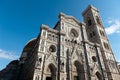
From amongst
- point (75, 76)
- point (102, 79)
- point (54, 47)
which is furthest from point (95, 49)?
point (54, 47)

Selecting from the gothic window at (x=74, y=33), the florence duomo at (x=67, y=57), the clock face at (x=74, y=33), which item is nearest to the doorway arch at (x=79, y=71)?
the florence duomo at (x=67, y=57)

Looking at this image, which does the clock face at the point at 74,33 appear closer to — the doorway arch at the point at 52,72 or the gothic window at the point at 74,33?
the gothic window at the point at 74,33

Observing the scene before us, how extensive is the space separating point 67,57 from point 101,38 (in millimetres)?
13470

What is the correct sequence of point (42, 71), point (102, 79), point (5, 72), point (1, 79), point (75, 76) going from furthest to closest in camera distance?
1. point (5, 72)
2. point (1, 79)
3. point (102, 79)
4. point (75, 76)
5. point (42, 71)

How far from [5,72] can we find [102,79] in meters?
21.6

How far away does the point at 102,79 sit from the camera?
2019cm

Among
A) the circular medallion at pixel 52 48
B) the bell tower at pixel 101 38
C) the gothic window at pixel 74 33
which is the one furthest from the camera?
the gothic window at pixel 74 33

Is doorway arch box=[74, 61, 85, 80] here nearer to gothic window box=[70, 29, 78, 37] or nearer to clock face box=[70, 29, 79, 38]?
clock face box=[70, 29, 79, 38]

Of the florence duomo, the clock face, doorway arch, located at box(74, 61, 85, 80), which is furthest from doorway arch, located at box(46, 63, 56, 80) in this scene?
the clock face

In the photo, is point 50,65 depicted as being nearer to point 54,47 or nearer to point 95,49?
point 54,47

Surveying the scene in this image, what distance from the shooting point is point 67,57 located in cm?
1873

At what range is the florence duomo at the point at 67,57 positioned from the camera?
1644cm

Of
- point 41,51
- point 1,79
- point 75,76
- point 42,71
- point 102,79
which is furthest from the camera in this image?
point 1,79

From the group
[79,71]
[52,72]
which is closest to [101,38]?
[79,71]
